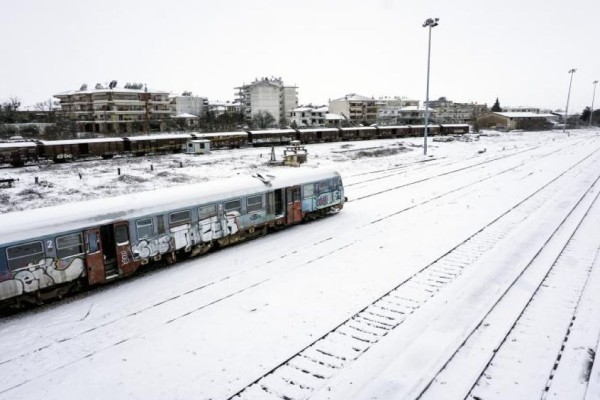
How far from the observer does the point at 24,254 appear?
10.9m

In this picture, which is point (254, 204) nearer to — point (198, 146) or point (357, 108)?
point (198, 146)

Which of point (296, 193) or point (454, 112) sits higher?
point (454, 112)

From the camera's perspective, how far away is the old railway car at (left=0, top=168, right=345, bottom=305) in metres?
11.0

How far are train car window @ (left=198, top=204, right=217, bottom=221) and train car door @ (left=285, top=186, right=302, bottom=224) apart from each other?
409 centimetres

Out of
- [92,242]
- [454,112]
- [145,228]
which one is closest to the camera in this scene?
[92,242]

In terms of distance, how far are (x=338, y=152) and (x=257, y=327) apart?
146 feet

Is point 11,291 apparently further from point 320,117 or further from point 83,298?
point 320,117

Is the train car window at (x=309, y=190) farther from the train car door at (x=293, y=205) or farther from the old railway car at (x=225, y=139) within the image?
the old railway car at (x=225, y=139)

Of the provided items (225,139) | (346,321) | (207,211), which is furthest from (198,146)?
(346,321)

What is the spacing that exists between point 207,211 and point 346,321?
7183mm

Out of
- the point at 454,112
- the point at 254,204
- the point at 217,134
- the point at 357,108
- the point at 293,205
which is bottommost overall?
the point at 293,205

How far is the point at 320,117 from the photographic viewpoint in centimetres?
12106

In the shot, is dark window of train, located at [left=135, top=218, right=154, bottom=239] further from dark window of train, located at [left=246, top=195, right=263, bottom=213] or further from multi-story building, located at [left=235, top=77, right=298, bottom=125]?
multi-story building, located at [left=235, top=77, right=298, bottom=125]

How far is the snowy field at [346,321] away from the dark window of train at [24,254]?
5.09 ft
